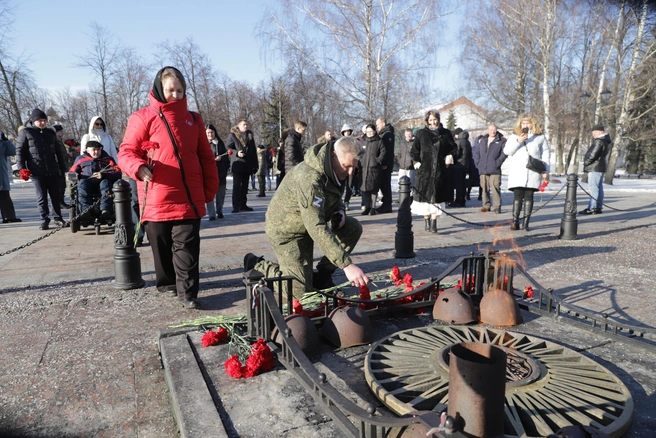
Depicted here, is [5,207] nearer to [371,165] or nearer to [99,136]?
[99,136]

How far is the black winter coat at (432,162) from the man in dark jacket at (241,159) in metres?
4.31

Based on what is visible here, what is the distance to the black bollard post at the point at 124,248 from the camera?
4.84 metres

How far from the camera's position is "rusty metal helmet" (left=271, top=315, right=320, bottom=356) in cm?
301

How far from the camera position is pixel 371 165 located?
10188 millimetres

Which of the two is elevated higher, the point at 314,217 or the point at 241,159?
the point at 241,159

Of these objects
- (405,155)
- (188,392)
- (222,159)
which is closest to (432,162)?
(405,155)

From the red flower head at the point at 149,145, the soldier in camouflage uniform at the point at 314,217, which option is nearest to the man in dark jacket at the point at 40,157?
the red flower head at the point at 149,145

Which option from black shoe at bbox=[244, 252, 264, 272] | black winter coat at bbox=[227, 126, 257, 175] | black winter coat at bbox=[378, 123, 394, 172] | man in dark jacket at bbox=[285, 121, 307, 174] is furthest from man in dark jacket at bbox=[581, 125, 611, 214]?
black shoe at bbox=[244, 252, 264, 272]

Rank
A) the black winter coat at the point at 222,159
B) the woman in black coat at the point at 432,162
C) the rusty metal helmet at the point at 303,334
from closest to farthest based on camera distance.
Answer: the rusty metal helmet at the point at 303,334 → the woman in black coat at the point at 432,162 → the black winter coat at the point at 222,159

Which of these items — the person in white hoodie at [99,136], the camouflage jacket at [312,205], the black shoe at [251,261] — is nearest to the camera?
the camouflage jacket at [312,205]

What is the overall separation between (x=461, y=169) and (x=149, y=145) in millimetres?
9343

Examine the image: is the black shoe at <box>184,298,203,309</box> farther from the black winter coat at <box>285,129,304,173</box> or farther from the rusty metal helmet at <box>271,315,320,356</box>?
the black winter coat at <box>285,129,304,173</box>

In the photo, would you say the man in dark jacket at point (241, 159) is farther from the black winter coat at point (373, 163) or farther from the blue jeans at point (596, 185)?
the blue jeans at point (596, 185)

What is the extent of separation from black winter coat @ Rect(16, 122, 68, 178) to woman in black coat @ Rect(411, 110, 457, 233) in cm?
683
